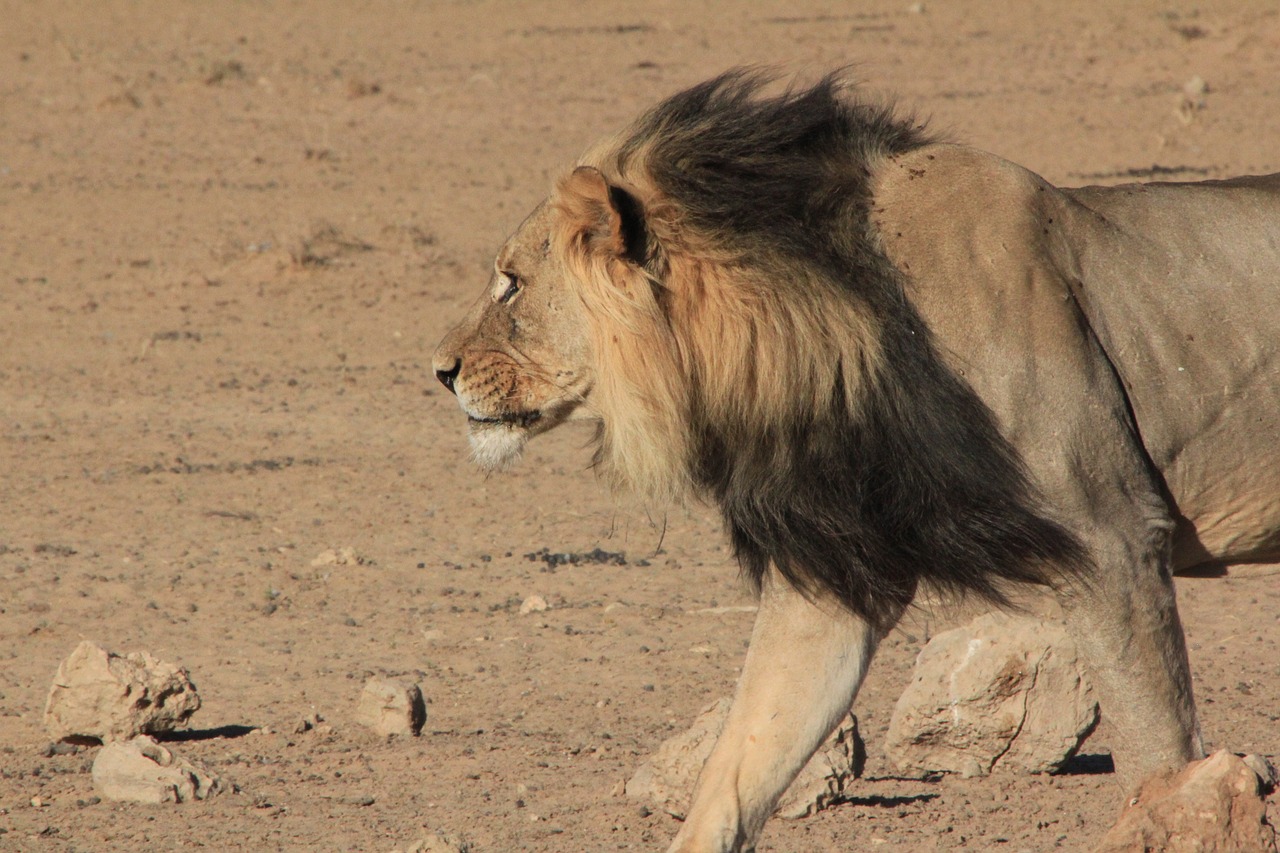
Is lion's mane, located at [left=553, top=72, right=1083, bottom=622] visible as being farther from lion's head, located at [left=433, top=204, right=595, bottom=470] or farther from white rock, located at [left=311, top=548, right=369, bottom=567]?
white rock, located at [left=311, top=548, right=369, bottom=567]

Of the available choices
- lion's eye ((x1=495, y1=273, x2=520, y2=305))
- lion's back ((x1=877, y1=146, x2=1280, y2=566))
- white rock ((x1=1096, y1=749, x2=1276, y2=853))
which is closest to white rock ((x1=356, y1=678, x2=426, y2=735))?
lion's eye ((x1=495, y1=273, x2=520, y2=305))

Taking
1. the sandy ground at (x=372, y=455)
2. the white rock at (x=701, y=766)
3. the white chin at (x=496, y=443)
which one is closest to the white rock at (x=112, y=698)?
the sandy ground at (x=372, y=455)

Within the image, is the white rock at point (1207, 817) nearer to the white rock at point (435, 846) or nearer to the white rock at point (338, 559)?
the white rock at point (435, 846)

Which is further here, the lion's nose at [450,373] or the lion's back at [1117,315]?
the lion's nose at [450,373]

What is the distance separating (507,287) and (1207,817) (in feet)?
5.96

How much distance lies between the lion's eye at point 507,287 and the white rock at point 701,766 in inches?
48.6

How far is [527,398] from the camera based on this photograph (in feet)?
13.3

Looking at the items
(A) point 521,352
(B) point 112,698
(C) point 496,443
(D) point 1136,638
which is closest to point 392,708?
(B) point 112,698

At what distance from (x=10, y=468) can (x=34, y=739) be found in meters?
3.08

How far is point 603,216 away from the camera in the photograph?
3799 mm

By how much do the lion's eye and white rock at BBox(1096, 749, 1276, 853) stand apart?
1680 millimetres

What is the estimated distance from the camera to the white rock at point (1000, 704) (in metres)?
4.91

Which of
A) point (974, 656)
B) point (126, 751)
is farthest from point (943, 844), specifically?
point (126, 751)

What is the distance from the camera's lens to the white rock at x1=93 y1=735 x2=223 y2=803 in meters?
4.67
